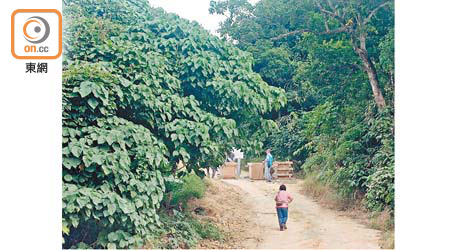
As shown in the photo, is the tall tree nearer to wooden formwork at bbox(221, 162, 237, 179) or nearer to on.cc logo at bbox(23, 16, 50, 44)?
wooden formwork at bbox(221, 162, 237, 179)

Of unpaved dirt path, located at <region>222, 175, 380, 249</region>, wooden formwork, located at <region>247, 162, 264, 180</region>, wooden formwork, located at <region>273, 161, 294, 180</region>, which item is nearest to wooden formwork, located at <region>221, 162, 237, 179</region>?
wooden formwork, located at <region>247, 162, 264, 180</region>

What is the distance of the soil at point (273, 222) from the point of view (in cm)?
595

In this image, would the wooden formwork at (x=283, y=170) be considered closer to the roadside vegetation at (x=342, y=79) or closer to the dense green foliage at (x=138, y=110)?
the roadside vegetation at (x=342, y=79)

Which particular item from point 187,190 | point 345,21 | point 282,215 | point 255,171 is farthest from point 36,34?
point 255,171

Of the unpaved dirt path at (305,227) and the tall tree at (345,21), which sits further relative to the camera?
the tall tree at (345,21)

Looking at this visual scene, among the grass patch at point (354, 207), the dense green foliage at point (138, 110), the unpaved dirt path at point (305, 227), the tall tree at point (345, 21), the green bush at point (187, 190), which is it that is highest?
the tall tree at point (345, 21)

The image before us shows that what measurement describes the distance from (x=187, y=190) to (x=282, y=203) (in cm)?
159

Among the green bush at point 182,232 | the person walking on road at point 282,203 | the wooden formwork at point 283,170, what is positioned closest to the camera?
the green bush at point 182,232

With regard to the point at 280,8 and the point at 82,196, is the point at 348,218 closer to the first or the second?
the point at 280,8

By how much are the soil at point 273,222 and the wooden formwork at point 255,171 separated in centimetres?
A: 42

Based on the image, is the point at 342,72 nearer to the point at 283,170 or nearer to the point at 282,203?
the point at 283,170

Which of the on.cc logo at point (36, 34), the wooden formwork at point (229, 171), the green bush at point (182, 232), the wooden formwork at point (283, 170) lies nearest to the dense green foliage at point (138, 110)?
the green bush at point (182, 232)

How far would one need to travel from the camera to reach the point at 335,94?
814cm

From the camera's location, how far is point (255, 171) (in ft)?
31.6
